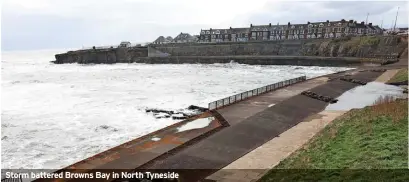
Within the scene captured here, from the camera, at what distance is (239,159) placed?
15398mm

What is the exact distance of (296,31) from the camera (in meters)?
128

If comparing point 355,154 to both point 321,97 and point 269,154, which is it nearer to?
point 269,154

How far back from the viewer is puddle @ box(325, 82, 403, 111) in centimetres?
2880

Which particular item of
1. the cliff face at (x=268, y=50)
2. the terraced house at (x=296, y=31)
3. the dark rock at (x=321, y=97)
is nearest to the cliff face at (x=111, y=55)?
the cliff face at (x=268, y=50)

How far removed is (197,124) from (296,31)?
115004 millimetres

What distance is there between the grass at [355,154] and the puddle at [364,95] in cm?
871

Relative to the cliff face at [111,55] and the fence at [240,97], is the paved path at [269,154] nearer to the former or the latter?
the fence at [240,97]

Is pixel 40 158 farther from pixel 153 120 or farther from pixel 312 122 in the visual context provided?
pixel 312 122

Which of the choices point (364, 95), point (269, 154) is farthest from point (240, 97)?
point (269, 154)

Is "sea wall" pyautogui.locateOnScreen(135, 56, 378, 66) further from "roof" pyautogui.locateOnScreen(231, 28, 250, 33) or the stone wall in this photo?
"roof" pyautogui.locateOnScreen(231, 28, 250, 33)

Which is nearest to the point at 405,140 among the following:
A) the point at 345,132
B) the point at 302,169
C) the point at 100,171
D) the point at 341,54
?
the point at 345,132

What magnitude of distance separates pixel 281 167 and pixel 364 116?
10092 millimetres

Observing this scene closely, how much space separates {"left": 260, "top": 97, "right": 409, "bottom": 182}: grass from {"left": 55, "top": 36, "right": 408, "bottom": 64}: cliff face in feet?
219

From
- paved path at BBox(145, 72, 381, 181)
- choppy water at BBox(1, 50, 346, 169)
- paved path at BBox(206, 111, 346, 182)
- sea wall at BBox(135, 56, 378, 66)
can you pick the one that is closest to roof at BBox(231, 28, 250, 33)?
sea wall at BBox(135, 56, 378, 66)
